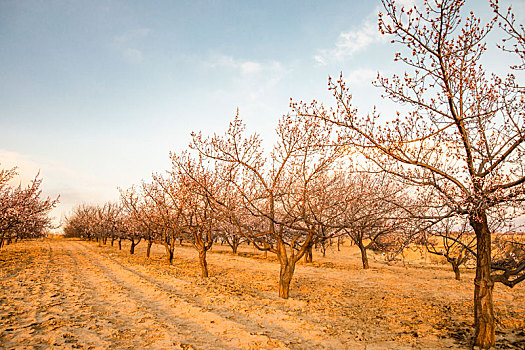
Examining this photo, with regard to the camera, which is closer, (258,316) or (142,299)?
(258,316)

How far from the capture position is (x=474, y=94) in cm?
610

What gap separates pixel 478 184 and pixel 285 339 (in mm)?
5276

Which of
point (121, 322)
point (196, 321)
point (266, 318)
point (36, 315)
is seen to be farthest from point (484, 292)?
point (36, 315)

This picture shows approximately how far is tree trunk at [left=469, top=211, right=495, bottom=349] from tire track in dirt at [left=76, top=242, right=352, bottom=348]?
261cm

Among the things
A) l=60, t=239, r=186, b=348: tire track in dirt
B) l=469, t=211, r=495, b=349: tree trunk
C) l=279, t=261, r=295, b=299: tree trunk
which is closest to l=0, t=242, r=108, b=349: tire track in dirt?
l=60, t=239, r=186, b=348: tire track in dirt

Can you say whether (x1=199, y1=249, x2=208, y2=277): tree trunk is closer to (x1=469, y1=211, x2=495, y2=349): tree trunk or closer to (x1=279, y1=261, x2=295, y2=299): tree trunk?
(x1=279, y1=261, x2=295, y2=299): tree trunk

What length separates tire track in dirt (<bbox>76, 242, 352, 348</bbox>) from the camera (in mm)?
6441

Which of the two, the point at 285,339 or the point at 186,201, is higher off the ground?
the point at 186,201

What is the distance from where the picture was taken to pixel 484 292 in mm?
5836

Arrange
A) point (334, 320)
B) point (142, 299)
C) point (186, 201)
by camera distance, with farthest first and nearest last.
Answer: point (186, 201)
point (142, 299)
point (334, 320)

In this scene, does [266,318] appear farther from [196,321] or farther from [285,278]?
[285,278]

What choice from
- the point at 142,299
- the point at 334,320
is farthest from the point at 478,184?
the point at 142,299

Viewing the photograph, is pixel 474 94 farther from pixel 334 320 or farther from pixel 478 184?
pixel 334 320

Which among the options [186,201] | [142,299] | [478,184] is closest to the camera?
[478,184]
